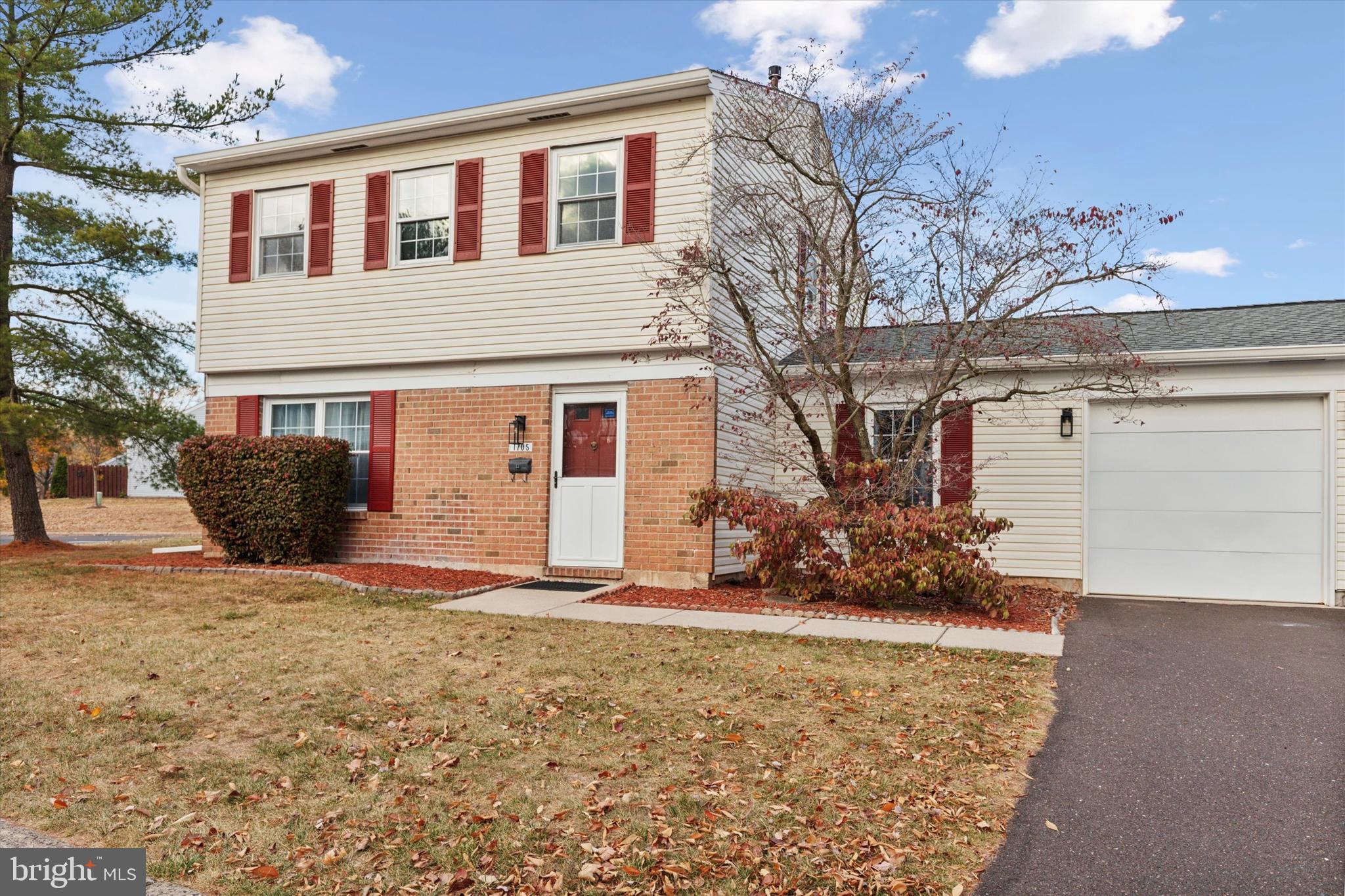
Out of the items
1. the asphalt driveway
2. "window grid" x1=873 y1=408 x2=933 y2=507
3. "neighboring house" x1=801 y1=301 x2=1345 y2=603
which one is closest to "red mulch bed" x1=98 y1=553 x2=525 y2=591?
"window grid" x1=873 y1=408 x2=933 y2=507

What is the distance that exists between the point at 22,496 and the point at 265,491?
24.6 ft

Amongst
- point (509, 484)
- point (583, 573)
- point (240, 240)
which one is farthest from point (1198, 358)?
point (240, 240)

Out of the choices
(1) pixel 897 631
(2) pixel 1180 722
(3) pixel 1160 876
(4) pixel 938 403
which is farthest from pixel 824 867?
(4) pixel 938 403

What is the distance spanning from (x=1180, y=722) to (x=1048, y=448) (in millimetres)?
5891

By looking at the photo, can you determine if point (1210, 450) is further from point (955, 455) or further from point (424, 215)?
point (424, 215)

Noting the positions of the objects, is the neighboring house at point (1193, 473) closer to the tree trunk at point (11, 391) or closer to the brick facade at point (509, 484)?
the brick facade at point (509, 484)

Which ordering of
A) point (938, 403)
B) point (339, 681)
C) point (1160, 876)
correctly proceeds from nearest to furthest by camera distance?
point (1160, 876), point (339, 681), point (938, 403)

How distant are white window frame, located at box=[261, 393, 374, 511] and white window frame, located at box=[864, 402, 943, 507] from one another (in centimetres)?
630

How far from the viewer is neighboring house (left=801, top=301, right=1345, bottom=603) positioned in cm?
973

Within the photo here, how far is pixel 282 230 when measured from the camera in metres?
12.5

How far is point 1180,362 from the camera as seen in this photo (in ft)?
33.0

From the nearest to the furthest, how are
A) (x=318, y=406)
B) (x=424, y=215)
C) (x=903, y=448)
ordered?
(x=903, y=448)
(x=424, y=215)
(x=318, y=406)

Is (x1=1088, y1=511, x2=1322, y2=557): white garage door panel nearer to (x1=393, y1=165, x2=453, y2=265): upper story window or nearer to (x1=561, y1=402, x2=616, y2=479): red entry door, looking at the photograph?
(x1=561, y1=402, x2=616, y2=479): red entry door

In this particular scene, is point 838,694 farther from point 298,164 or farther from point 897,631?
point 298,164
